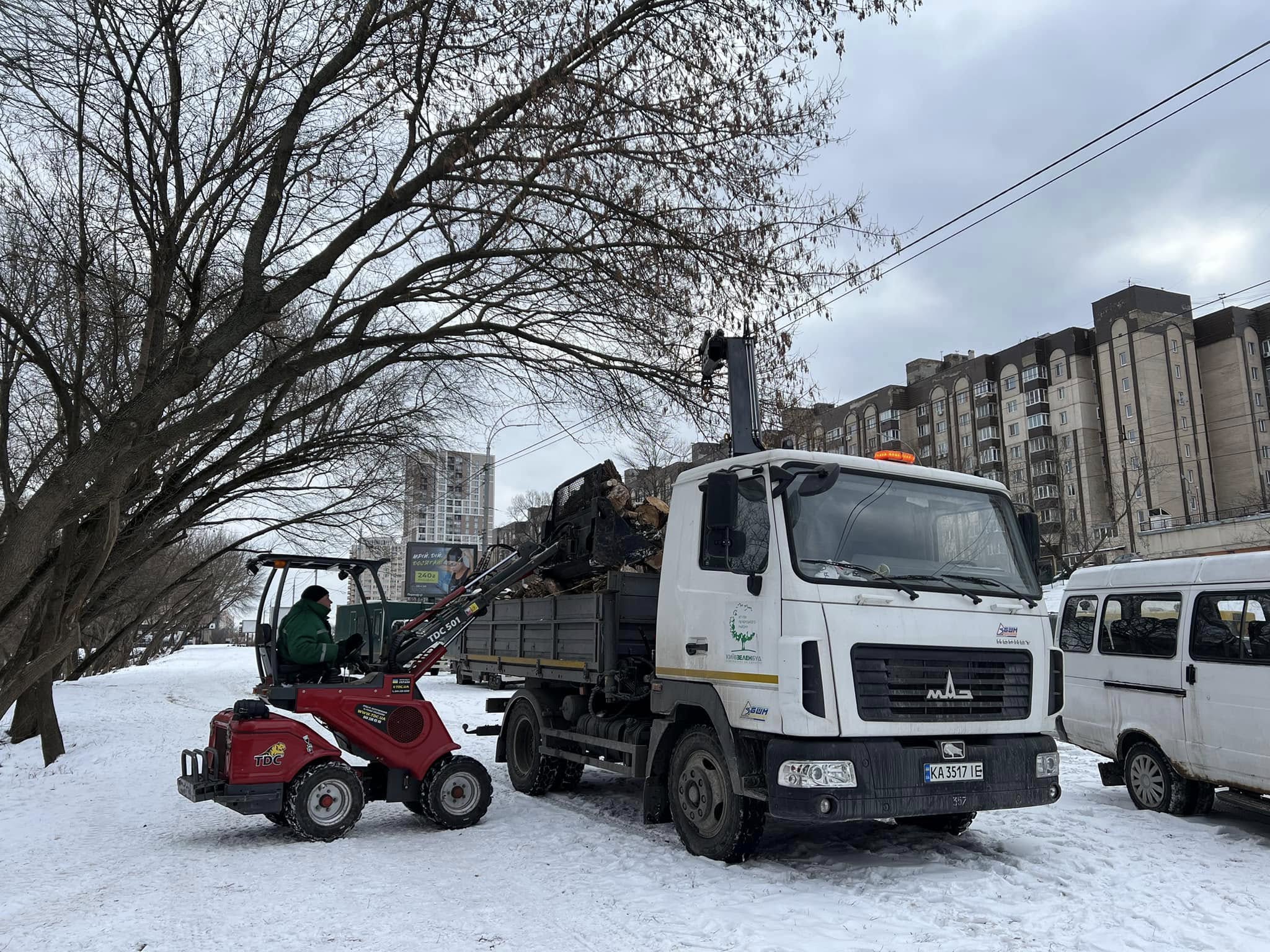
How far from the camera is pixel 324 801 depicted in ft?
25.8

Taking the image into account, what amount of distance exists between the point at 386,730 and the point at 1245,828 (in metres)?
7.41

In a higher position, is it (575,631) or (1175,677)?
(575,631)

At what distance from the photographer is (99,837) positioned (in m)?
Answer: 8.33

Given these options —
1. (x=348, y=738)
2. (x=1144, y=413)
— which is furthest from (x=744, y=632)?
(x=1144, y=413)

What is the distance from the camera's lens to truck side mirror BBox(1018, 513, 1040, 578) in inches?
282

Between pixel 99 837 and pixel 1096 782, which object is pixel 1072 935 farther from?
pixel 99 837

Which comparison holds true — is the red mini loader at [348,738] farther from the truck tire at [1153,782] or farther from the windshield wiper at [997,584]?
the truck tire at [1153,782]

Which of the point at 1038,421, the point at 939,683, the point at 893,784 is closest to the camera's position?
the point at 893,784

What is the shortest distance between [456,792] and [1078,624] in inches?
258

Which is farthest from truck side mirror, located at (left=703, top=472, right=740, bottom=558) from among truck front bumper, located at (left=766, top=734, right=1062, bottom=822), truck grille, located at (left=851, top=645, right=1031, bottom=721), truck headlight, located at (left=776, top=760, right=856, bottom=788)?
truck headlight, located at (left=776, top=760, right=856, bottom=788)

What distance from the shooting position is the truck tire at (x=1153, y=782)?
8398 millimetres

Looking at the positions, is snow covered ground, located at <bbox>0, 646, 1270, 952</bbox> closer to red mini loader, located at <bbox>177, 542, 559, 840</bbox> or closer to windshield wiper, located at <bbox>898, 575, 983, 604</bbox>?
red mini loader, located at <bbox>177, 542, 559, 840</bbox>

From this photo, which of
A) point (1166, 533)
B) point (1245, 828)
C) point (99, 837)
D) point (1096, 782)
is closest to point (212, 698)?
point (99, 837)

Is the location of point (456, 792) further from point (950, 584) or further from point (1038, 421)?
point (1038, 421)
